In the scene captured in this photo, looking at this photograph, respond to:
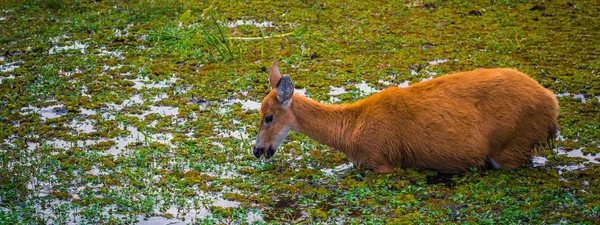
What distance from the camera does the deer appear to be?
7367 millimetres

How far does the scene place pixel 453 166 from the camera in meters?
7.44

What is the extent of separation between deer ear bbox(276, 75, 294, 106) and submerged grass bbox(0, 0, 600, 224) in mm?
728

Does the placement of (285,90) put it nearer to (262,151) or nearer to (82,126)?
(262,151)

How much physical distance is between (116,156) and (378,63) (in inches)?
159

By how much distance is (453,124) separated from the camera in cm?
741

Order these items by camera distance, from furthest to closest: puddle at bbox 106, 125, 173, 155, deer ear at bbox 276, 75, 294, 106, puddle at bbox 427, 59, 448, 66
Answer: puddle at bbox 427, 59, 448, 66 → puddle at bbox 106, 125, 173, 155 → deer ear at bbox 276, 75, 294, 106

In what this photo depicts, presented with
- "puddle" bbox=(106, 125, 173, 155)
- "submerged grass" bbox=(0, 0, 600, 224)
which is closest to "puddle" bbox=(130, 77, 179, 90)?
"submerged grass" bbox=(0, 0, 600, 224)

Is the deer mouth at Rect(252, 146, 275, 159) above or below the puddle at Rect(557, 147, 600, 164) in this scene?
above

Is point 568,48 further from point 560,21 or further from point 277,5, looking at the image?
point 277,5

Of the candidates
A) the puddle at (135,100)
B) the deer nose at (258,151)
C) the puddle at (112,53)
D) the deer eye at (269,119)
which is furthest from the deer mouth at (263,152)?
the puddle at (112,53)

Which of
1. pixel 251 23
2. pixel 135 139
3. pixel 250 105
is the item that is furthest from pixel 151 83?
pixel 251 23

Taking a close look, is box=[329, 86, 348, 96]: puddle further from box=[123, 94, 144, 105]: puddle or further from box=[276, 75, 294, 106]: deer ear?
box=[123, 94, 144, 105]: puddle

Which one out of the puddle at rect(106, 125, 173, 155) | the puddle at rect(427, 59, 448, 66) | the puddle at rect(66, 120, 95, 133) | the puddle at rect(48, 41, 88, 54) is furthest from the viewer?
the puddle at rect(48, 41, 88, 54)

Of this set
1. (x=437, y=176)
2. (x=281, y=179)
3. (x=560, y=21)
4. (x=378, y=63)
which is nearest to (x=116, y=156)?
(x=281, y=179)
